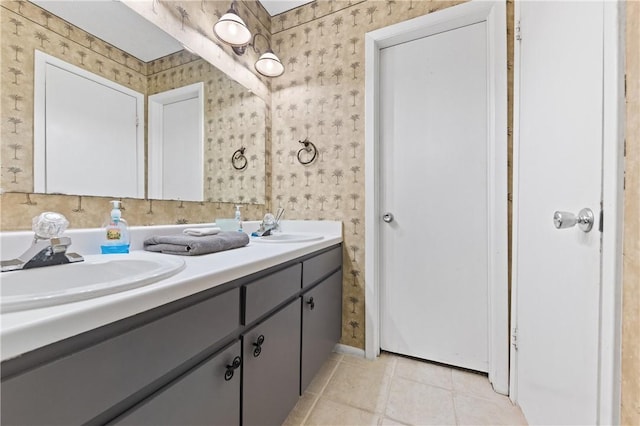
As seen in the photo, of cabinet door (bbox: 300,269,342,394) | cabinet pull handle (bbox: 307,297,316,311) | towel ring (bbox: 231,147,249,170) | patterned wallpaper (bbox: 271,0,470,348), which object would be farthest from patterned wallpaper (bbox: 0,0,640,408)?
cabinet pull handle (bbox: 307,297,316,311)

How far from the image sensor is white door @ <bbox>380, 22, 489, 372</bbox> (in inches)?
58.7

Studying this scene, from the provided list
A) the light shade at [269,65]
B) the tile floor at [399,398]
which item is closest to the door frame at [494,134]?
the tile floor at [399,398]

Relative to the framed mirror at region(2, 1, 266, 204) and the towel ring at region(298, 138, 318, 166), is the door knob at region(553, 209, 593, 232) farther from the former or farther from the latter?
the framed mirror at region(2, 1, 266, 204)

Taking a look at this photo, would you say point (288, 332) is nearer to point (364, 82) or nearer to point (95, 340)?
point (95, 340)

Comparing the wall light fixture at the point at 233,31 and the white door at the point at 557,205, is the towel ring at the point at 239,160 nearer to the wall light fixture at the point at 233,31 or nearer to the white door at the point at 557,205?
→ the wall light fixture at the point at 233,31

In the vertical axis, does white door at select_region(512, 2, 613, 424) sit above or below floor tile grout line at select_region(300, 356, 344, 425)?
above

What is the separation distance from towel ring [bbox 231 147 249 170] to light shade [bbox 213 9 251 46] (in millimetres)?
590

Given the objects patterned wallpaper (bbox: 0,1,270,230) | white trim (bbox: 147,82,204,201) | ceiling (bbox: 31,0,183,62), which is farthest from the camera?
white trim (bbox: 147,82,204,201)

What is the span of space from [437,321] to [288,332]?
3.29ft

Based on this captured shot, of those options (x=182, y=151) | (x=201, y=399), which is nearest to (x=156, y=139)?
(x=182, y=151)

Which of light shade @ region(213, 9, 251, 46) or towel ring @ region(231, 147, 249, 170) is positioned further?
towel ring @ region(231, 147, 249, 170)

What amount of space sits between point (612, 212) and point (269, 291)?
947 mm

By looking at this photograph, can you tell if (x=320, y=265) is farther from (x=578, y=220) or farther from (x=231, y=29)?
(x=231, y=29)

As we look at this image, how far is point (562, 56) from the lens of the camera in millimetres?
851
